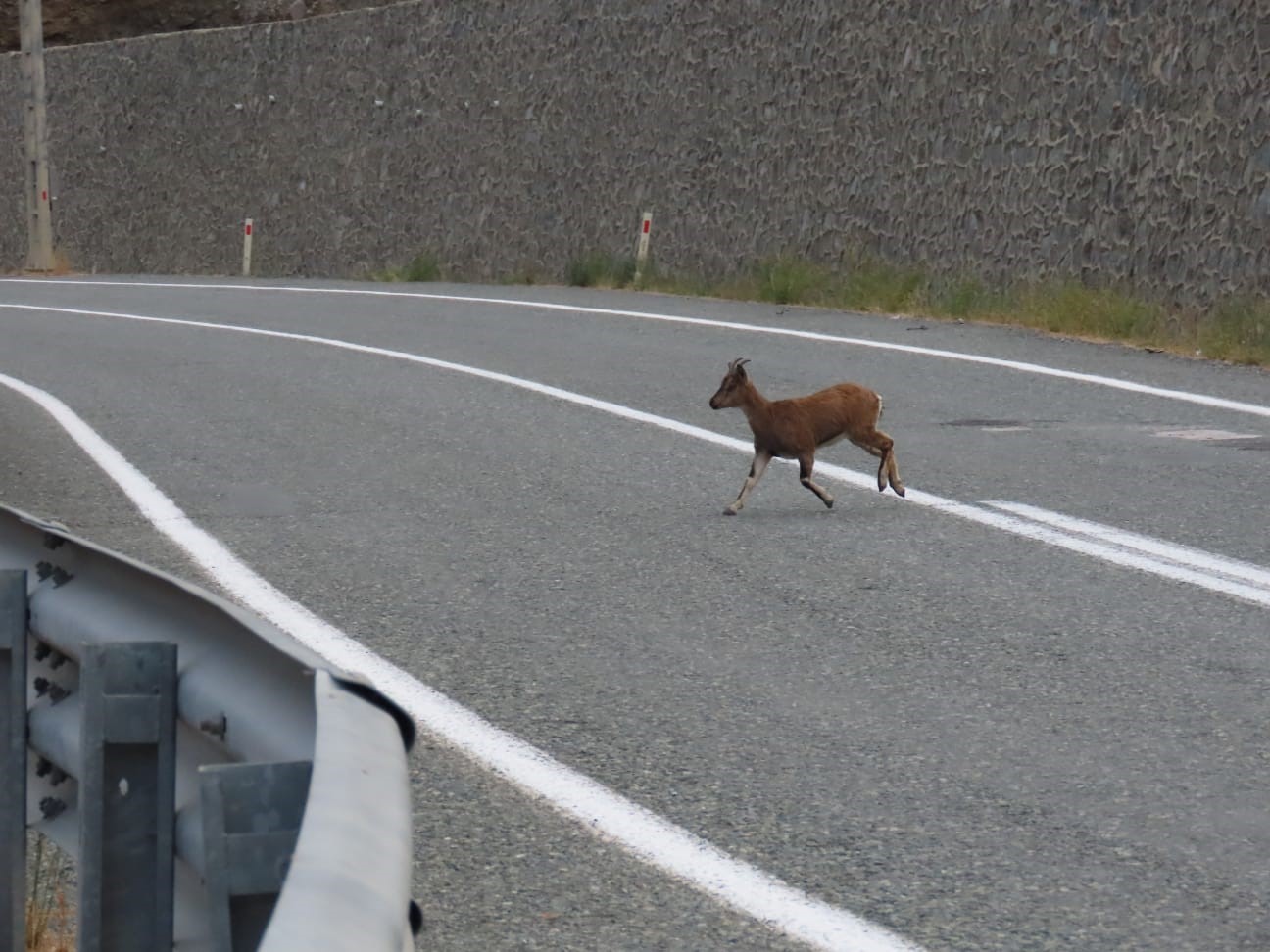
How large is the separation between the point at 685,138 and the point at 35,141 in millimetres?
17587

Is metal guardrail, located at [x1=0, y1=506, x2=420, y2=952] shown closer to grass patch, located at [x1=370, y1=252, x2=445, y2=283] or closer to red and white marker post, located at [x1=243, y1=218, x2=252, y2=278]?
grass patch, located at [x1=370, y1=252, x2=445, y2=283]

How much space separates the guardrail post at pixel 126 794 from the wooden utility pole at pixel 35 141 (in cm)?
3645

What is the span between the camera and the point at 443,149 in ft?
101

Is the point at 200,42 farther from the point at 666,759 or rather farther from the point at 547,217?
the point at 666,759

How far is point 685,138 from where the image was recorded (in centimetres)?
2578

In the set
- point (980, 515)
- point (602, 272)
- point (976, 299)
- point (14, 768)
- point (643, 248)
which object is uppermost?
point (14, 768)

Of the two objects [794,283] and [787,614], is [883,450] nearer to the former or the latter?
[787,614]

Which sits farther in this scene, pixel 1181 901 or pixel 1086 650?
pixel 1086 650

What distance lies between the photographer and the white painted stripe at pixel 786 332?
42.8 ft

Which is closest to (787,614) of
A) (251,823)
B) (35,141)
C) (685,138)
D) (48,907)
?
(48,907)

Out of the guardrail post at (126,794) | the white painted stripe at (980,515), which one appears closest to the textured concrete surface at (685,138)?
the white painted stripe at (980,515)

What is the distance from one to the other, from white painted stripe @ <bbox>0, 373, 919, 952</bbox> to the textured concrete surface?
11.7 m

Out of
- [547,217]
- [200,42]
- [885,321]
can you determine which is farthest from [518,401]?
[200,42]

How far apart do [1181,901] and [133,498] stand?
264 inches
